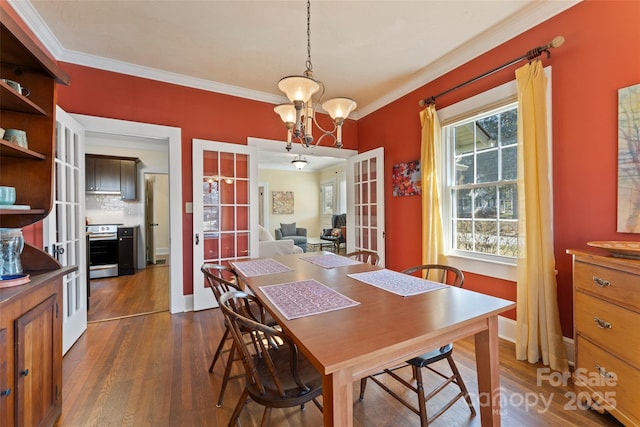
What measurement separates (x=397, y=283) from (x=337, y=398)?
2.90 feet

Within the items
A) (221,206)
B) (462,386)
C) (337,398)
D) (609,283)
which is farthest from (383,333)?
(221,206)

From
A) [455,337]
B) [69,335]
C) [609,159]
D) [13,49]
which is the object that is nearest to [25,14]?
[13,49]

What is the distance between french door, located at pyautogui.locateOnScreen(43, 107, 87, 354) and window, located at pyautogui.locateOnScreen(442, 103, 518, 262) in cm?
369

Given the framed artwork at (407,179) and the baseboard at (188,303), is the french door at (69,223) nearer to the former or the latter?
the baseboard at (188,303)

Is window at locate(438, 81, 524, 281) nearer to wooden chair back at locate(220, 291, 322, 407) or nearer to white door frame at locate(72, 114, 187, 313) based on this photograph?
wooden chair back at locate(220, 291, 322, 407)

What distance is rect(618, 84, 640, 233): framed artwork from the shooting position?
1.67 metres

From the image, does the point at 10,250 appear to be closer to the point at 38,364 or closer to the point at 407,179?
the point at 38,364

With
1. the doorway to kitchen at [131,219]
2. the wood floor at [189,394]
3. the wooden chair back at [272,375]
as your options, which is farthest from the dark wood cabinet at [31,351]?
the doorway to kitchen at [131,219]

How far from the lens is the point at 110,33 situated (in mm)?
2412

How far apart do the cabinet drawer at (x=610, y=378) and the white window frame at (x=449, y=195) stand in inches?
31.8

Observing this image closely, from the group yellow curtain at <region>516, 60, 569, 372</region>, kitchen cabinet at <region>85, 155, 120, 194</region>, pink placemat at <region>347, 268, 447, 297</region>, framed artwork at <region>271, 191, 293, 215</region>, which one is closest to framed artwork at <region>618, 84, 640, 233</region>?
yellow curtain at <region>516, 60, 569, 372</region>

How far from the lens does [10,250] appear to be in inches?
51.8

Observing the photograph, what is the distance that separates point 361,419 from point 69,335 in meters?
2.57

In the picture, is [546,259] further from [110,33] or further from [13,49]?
[110,33]
